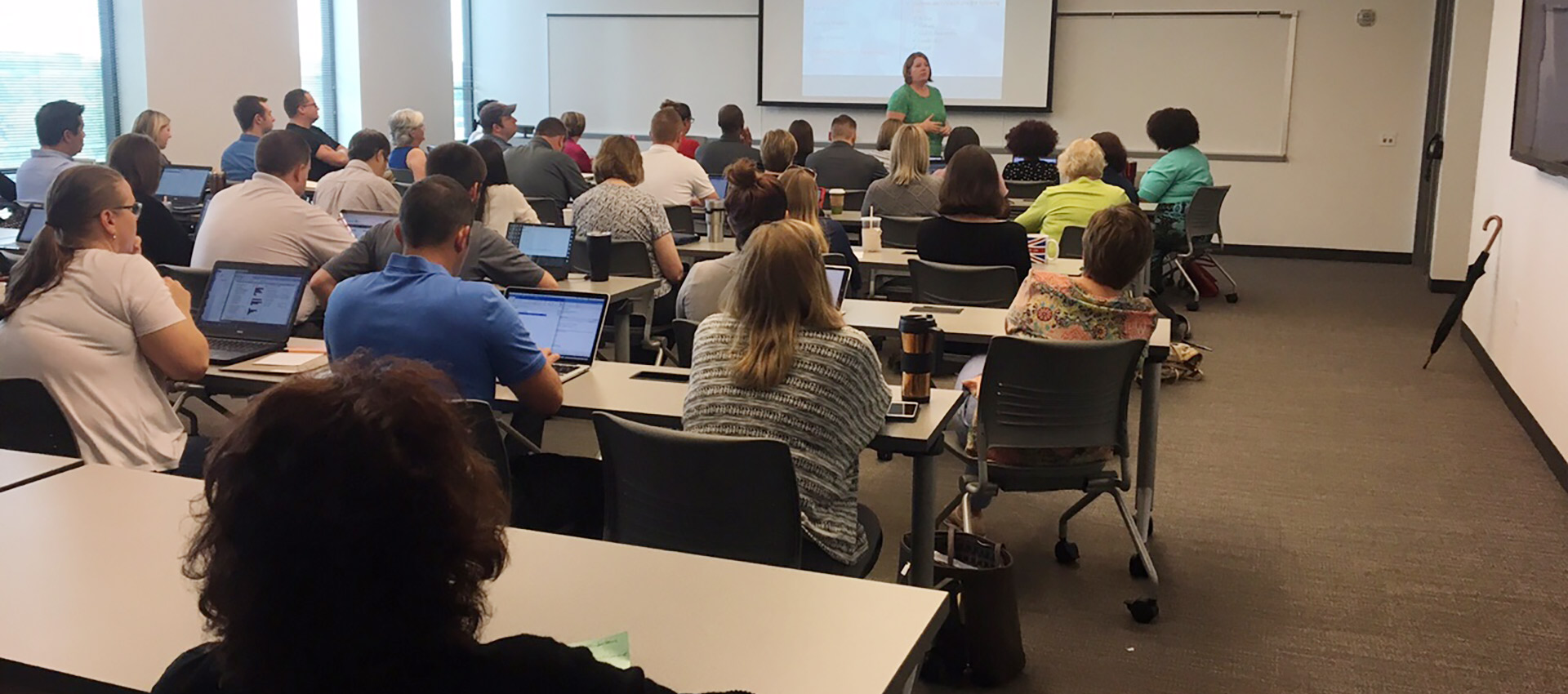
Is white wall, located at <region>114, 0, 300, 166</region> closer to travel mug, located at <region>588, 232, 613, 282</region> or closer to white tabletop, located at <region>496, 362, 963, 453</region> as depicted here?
travel mug, located at <region>588, 232, 613, 282</region>

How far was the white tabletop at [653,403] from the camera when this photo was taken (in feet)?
9.12

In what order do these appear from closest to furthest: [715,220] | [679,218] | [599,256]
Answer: [599,256] → [715,220] → [679,218]

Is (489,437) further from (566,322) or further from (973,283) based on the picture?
(973,283)

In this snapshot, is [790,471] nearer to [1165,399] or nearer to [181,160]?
[1165,399]

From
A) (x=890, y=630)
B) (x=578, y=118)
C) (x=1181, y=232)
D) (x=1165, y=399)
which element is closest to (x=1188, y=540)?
(x=1165, y=399)

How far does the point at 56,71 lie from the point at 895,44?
668cm

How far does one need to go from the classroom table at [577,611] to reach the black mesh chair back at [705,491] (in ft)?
1.38

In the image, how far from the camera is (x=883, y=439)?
9.08 ft

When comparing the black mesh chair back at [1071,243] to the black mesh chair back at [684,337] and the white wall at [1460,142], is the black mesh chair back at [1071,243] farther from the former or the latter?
the white wall at [1460,142]

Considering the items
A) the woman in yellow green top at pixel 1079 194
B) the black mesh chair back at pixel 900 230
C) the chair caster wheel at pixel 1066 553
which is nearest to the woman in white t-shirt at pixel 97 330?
the chair caster wheel at pixel 1066 553

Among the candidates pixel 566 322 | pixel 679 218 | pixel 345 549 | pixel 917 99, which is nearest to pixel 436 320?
pixel 566 322

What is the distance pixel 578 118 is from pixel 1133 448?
6045 mm

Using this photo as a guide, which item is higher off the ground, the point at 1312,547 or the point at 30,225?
the point at 30,225

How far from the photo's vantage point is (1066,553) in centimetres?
378
